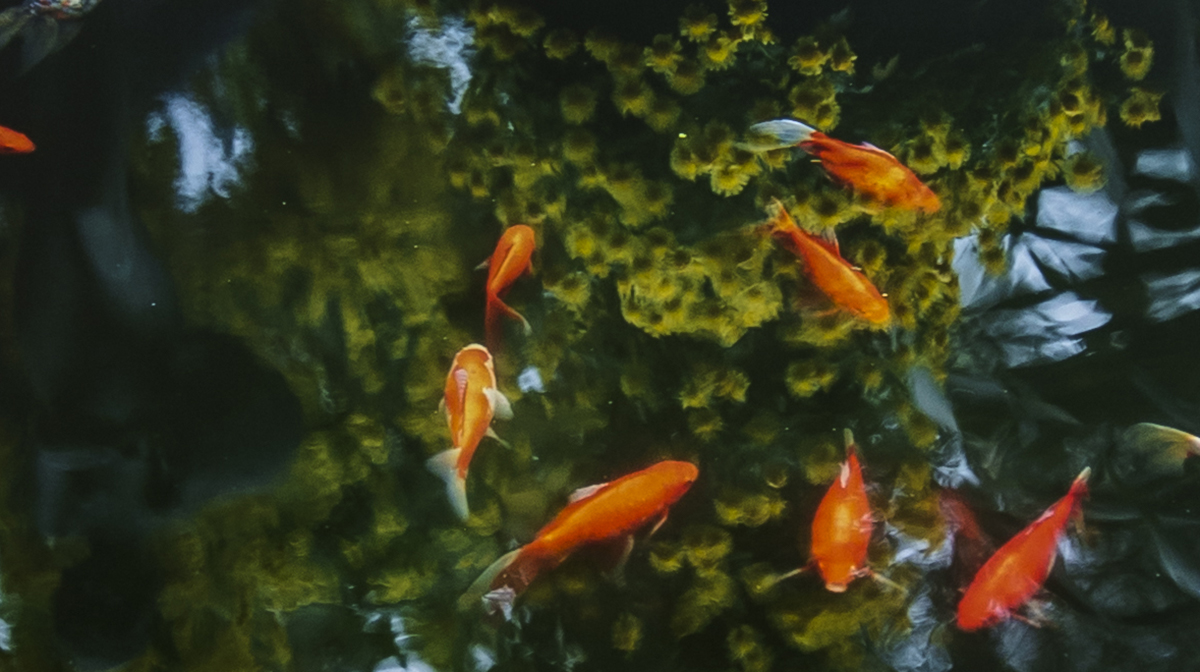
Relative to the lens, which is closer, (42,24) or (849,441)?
(849,441)

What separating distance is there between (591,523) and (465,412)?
11.2 inches

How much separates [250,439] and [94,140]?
618 millimetres

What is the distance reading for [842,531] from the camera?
1308 millimetres

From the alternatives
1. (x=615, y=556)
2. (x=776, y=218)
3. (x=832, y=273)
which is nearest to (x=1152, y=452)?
(x=832, y=273)

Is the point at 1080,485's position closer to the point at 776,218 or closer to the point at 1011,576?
the point at 1011,576

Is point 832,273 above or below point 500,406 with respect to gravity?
above

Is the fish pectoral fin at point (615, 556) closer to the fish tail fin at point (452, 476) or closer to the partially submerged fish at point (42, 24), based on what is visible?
the fish tail fin at point (452, 476)

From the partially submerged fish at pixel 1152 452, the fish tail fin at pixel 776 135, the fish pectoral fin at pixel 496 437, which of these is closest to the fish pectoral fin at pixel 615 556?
the fish pectoral fin at pixel 496 437

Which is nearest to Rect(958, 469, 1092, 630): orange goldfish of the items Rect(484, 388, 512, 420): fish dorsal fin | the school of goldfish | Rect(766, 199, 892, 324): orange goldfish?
the school of goldfish

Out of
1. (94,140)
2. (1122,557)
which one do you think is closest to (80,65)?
(94,140)

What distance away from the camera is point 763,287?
Result: 1.39 m

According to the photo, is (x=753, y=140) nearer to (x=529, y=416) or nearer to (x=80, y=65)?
(x=529, y=416)

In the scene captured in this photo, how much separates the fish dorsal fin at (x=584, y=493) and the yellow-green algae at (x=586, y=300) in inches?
0.8

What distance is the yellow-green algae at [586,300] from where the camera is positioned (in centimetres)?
135
